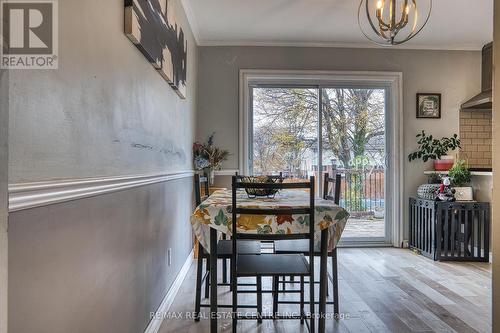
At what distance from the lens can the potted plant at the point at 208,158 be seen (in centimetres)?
395

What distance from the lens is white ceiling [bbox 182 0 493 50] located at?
130 inches

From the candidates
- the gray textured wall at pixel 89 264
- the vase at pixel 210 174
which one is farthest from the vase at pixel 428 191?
the gray textured wall at pixel 89 264

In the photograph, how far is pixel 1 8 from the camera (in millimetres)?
709

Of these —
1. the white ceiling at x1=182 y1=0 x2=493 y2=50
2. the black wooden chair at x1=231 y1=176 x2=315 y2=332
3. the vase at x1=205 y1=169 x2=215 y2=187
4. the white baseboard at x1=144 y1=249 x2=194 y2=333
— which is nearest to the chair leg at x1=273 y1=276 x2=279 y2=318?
the black wooden chair at x1=231 y1=176 x2=315 y2=332

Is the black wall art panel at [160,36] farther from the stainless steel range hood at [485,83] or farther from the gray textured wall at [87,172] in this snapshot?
the stainless steel range hood at [485,83]

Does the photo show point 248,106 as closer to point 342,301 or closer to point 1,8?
point 342,301

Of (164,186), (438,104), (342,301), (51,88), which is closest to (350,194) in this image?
(438,104)

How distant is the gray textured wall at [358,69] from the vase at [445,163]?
0.57ft

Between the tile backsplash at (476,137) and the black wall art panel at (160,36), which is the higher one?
the black wall art panel at (160,36)

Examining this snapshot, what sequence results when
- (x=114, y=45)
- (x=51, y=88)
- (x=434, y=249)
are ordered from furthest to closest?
(x=434, y=249) < (x=114, y=45) < (x=51, y=88)

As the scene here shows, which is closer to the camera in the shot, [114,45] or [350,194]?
[114,45]

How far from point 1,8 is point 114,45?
74 centimetres

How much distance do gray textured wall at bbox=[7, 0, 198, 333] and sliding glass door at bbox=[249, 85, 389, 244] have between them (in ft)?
7.63

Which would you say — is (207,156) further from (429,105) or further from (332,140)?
(429,105)
